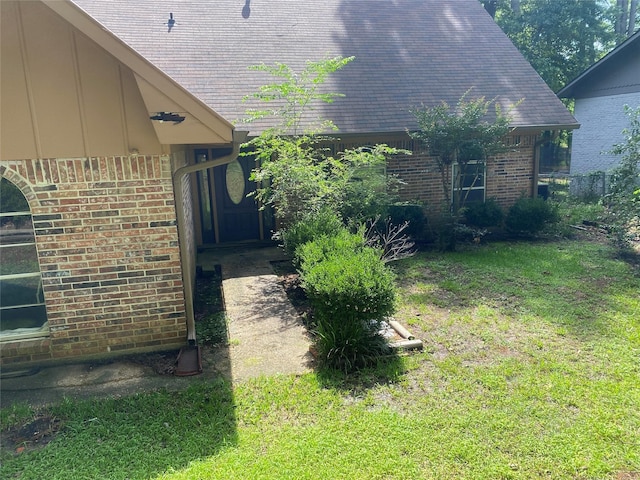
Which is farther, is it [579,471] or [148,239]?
[148,239]

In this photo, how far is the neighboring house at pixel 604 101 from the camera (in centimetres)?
1589

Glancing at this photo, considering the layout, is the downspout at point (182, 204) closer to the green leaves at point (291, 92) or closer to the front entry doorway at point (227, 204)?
the green leaves at point (291, 92)

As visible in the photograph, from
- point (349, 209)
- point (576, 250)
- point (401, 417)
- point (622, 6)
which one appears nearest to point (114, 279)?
point (401, 417)

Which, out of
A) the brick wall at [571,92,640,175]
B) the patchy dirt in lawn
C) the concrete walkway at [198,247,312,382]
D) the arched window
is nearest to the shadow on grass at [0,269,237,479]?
the patchy dirt in lawn

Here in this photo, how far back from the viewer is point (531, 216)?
1114 centimetres

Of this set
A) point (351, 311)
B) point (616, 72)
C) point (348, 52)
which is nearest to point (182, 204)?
point (351, 311)

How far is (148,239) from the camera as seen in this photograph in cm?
502

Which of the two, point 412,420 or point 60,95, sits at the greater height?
point 60,95

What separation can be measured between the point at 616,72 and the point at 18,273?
63.4 feet

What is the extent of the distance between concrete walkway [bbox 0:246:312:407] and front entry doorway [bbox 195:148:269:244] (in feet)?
13.2

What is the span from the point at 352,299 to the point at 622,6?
32163mm

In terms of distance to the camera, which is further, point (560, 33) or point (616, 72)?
point (560, 33)

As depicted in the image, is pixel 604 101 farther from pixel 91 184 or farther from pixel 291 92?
pixel 91 184

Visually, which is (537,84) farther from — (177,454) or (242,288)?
(177,454)
